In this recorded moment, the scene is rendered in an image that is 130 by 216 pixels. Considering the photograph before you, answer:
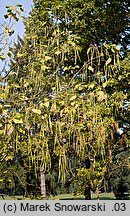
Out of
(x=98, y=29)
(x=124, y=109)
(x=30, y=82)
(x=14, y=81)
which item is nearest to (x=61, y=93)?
(x=30, y=82)

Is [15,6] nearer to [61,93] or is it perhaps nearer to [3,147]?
[61,93]

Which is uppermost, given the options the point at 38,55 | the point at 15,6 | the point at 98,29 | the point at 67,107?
the point at 98,29

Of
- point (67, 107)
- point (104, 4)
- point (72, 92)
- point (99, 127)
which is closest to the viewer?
point (67, 107)

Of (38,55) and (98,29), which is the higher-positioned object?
(98,29)

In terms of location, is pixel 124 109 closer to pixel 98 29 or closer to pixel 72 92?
pixel 98 29

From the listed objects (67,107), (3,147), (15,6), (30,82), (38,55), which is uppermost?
(15,6)

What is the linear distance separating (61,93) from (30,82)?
0.45m

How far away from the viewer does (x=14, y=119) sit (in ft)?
8.69

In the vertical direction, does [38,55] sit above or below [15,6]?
below

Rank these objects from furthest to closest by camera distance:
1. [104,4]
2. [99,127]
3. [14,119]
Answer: [104,4] < [99,127] < [14,119]

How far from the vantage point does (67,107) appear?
2904 millimetres

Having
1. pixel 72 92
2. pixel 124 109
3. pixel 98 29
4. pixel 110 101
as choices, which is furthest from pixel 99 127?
pixel 98 29

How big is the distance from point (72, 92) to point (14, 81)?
70cm

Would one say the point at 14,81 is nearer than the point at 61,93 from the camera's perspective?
No
